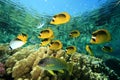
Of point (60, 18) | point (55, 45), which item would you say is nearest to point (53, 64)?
point (60, 18)

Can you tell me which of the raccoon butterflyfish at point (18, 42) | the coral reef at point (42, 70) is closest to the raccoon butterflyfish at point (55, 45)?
the coral reef at point (42, 70)

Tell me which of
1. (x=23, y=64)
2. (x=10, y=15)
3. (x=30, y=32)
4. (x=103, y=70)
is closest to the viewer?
(x=23, y=64)

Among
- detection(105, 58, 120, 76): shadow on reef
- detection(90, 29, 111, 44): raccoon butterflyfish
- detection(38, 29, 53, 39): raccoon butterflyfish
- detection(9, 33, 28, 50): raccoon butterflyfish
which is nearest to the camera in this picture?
detection(90, 29, 111, 44): raccoon butterflyfish

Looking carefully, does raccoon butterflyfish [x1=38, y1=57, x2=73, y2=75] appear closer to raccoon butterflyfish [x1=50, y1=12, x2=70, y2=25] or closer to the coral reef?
raccoon butterflyfish [x1=50, y1=12, x2=70, y2=25]

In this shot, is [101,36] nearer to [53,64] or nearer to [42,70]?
[53,64]

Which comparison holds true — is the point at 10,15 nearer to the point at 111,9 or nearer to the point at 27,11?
the point at 27,11

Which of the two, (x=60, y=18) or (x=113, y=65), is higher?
(x=60, y=18)

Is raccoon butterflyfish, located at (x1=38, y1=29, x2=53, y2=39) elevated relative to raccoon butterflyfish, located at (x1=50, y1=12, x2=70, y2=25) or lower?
lower

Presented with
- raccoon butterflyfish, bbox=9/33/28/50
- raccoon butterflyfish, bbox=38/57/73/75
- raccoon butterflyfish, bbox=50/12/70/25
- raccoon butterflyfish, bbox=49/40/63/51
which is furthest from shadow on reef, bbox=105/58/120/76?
raccoon butterflyfish, bbox=38/57/73/75

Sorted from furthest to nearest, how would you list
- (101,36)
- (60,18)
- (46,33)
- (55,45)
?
1. (55,45)
2. (46,33)
3. (60,18)
4. (101,36)

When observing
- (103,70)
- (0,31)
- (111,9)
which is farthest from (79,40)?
(103,70)

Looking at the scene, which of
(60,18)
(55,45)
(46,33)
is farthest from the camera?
(55,45)

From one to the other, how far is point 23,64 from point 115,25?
1888cm

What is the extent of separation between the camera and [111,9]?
19.4 meters
